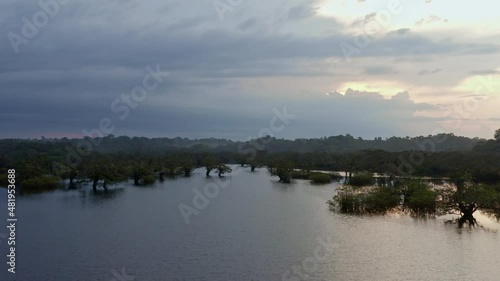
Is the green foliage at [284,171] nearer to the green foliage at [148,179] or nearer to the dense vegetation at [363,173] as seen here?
the dense vegetation at [363,173]

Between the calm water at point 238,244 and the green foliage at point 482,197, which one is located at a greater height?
the green foliage at point 482,197

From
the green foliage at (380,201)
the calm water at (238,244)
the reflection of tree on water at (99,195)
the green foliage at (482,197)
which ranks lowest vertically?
the calm water at (238,244)

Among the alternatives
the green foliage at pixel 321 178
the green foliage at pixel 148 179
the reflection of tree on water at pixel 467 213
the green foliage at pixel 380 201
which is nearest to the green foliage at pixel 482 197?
the reflection of tree on water at pixel 467 213

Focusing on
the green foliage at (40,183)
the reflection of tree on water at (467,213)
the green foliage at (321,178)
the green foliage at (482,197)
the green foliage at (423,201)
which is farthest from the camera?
the green foliage at (321,178)

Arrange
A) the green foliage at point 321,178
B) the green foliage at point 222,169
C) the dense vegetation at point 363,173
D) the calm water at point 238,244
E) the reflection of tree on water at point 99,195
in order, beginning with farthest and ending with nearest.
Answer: the green foliage at point 222,169 → the green foliage at point 321,178 → the reflection of tree on water at point 99,195 → the dense vegetation at point 363,173 → the calm water at point 238,244

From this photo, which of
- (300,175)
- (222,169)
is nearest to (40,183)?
(222,169)

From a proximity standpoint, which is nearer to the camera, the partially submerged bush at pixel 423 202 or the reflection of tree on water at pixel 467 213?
the reflection of tree on water at pixel 467 213
